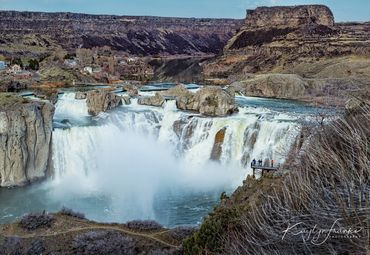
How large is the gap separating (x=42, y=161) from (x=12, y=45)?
287 feet

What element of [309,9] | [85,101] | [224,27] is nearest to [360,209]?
[85,101]

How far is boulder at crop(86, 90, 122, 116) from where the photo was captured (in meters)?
34.6

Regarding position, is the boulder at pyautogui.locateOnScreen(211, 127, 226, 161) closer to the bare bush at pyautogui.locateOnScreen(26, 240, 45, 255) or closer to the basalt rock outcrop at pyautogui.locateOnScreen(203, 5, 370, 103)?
the basalt rock outcrop at pyautogui.locateOnScreen(203, 5, 370, 103)

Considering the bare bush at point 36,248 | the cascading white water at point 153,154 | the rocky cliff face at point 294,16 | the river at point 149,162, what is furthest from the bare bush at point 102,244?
the rocky cliff face at point 294,16

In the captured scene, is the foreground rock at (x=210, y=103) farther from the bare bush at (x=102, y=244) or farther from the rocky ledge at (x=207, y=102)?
the bare bush at (x=102, y=244)

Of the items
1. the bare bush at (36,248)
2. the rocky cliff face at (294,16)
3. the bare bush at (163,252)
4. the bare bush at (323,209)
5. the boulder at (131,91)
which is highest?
the rocky cliff face at (294,16)

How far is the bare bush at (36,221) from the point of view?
53.3 feet

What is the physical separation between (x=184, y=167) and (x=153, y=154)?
2.30m

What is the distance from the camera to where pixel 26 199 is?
23.4 metres

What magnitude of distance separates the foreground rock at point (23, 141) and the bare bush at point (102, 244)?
38.9 ft

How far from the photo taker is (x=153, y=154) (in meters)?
29.4

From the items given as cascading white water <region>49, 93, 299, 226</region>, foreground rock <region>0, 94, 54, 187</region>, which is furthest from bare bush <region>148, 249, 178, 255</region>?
foreground rock <region>0, 94, 54, 187</region>

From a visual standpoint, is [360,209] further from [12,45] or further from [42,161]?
[12,45]

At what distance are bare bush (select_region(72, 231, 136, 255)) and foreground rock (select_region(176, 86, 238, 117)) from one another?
1871cm
